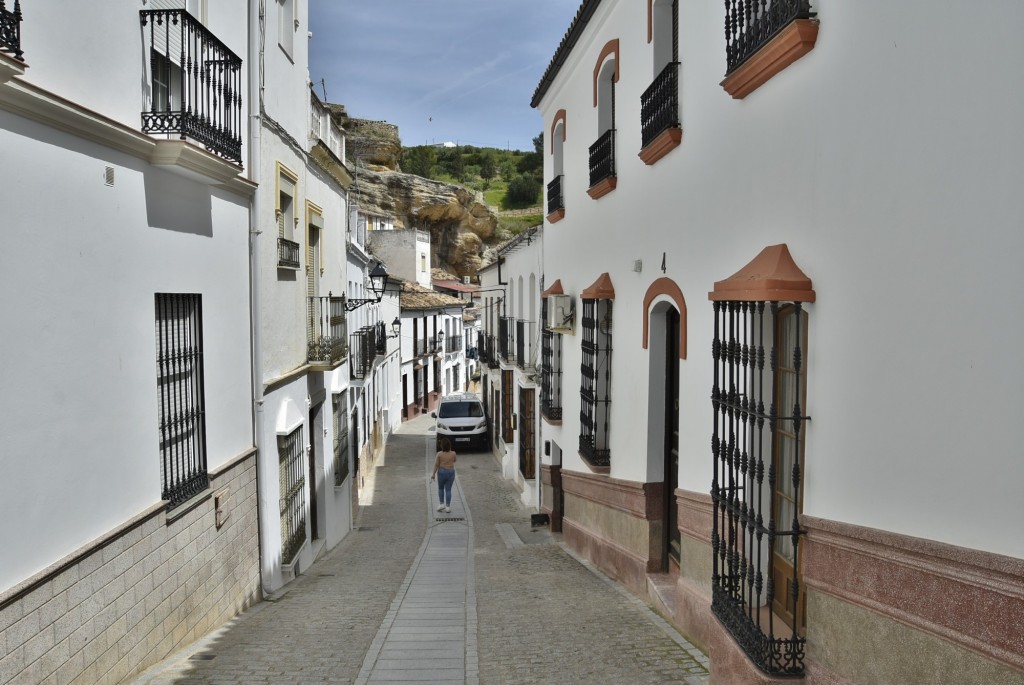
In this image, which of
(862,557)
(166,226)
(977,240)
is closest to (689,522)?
(862,557)

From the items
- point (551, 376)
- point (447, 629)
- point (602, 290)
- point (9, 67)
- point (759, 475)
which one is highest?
point (9, 67)

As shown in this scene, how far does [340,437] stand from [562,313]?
201 inches

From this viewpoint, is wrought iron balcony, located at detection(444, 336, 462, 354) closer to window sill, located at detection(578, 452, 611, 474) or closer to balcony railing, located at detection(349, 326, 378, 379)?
balcony railing, located at detection(349, 326, 378, 379)

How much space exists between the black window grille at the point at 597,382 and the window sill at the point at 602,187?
1378mm

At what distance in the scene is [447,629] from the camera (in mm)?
7082

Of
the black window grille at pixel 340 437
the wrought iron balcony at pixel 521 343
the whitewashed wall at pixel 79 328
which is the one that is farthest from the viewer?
the wrought iron balcony at pixel 521 343

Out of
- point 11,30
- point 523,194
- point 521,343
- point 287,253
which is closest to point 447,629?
point 287,253

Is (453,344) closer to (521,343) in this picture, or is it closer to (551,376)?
(521,343)

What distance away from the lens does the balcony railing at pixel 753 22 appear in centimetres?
446

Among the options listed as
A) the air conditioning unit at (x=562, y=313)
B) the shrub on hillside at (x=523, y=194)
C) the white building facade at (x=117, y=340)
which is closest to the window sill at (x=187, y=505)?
the white building facade at (x=117, y=340)

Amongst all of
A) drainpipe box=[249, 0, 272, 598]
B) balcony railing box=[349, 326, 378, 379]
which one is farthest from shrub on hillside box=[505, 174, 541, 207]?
drainpipe box=[249, 0, 272, 598]

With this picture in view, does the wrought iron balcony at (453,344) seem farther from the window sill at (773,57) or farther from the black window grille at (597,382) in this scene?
the window sill at (773,57)

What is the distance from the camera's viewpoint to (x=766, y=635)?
15.3 feet

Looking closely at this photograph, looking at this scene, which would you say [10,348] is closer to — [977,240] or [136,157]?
[136,157]
